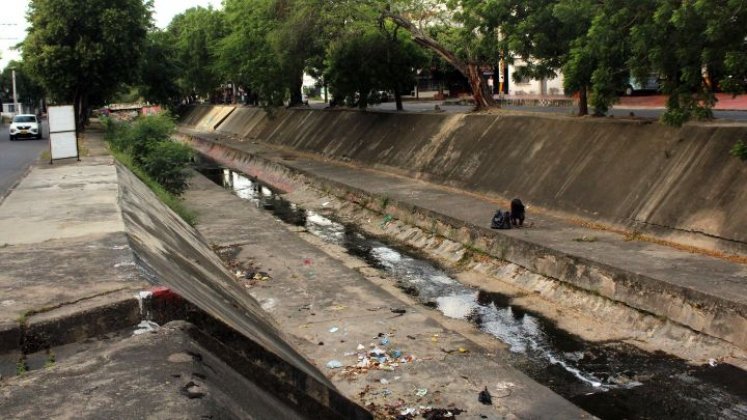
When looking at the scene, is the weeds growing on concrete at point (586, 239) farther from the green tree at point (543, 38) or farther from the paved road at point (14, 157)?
the paved road at point (14, 157)

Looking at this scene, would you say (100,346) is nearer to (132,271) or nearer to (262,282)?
(132,271)

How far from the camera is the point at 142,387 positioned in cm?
423

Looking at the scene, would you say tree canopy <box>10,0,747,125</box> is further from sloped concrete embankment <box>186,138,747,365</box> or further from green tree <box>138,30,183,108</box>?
sloped concrete embankment <box>186,138,747,365</box>

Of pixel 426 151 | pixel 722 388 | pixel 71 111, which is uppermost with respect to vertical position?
pixel 71 111

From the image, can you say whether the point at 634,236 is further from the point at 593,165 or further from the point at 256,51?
the point at 256,51

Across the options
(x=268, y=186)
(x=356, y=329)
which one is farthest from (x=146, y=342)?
(x=268, y=186)

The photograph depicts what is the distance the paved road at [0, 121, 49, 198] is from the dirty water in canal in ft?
31.9

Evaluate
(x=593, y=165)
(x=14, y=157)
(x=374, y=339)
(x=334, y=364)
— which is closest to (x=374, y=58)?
(x=593, y=165)

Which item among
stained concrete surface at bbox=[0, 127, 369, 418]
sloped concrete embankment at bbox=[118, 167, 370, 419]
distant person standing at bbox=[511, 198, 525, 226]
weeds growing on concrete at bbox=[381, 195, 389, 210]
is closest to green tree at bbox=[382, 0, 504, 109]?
weeds growing on concrete at bbox=[381, 195, 389, 210]

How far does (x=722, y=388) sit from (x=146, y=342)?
6287mm

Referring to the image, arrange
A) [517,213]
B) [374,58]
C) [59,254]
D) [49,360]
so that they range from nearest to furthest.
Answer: [49,360] < [59,254] < [517,213] < [374,58]

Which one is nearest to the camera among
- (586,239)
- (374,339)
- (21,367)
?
(21,367)

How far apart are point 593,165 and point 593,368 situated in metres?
7.77

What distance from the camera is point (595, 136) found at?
16281 mm
